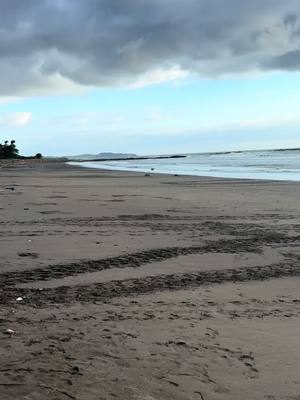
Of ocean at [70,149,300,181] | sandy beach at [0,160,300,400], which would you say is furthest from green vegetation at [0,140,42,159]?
sandy beach at [0,160,300,400]

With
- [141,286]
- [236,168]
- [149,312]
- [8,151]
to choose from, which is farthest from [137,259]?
[8,151]

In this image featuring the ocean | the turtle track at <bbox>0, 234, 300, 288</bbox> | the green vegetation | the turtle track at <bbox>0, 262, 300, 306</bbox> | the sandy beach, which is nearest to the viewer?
the sandy beach

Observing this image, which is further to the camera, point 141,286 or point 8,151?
point 8,151

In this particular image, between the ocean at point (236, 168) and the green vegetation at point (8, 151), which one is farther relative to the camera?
the green vegetation at point (8, 151)

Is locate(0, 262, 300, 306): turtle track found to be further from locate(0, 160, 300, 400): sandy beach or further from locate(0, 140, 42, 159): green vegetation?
locate(0, 140, 42, 159): green vegetation

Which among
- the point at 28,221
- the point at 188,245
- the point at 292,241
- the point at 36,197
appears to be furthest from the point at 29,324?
the point at 36,197

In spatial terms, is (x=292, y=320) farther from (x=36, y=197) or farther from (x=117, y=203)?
(x=36, y=197)

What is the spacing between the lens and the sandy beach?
3967 mm

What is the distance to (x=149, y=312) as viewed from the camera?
223 inches

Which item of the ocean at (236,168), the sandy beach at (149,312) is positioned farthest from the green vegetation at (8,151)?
the sandy beach at (149,312)

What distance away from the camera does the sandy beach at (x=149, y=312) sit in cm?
397

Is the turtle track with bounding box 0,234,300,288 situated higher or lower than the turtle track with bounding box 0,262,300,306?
higher

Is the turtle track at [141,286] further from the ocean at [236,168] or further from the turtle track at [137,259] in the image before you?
the ocean at [236,168]

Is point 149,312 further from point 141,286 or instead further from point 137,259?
point 137,259
